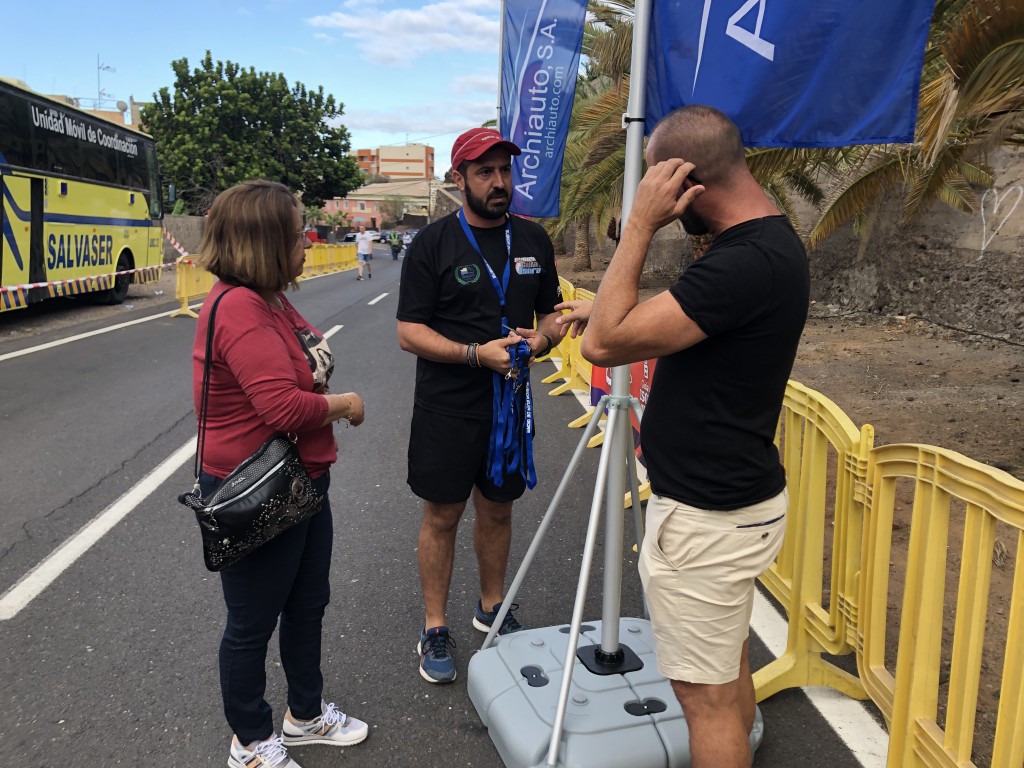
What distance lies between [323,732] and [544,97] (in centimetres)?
527

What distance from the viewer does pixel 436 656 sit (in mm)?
3135

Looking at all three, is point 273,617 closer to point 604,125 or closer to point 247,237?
point 247,237

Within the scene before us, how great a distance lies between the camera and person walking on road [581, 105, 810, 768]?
1.87m

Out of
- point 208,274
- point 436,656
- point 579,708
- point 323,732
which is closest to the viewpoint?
point 579,708

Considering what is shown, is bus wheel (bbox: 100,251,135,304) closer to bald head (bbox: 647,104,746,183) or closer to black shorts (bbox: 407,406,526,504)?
black shorts (bbox: 407,406,526,504)

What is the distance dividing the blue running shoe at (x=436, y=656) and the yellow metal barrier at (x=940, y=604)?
1.56 metres

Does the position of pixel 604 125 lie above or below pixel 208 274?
above

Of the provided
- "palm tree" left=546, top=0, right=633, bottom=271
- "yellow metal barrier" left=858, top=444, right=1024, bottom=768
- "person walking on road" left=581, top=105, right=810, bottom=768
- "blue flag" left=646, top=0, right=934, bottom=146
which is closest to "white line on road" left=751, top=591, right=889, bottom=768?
"yellow metal barrier" left=858, top=444, right=1024, bottom=768

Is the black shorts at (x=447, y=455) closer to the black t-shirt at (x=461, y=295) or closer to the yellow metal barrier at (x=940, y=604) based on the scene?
the black t-shirt at (x=461, y=295)

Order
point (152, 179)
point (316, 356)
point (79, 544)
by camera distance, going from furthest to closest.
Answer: point (152, 179)
point (79, 544)
point (316, 356)

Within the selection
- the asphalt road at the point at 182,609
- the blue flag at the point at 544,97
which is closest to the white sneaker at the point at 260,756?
the asphalt road at the point at 182,609

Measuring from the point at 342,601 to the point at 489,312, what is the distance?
5.33 feet

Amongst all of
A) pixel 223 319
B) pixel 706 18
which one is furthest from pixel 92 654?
pixel 706 18

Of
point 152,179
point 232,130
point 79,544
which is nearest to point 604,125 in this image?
point 152,179
